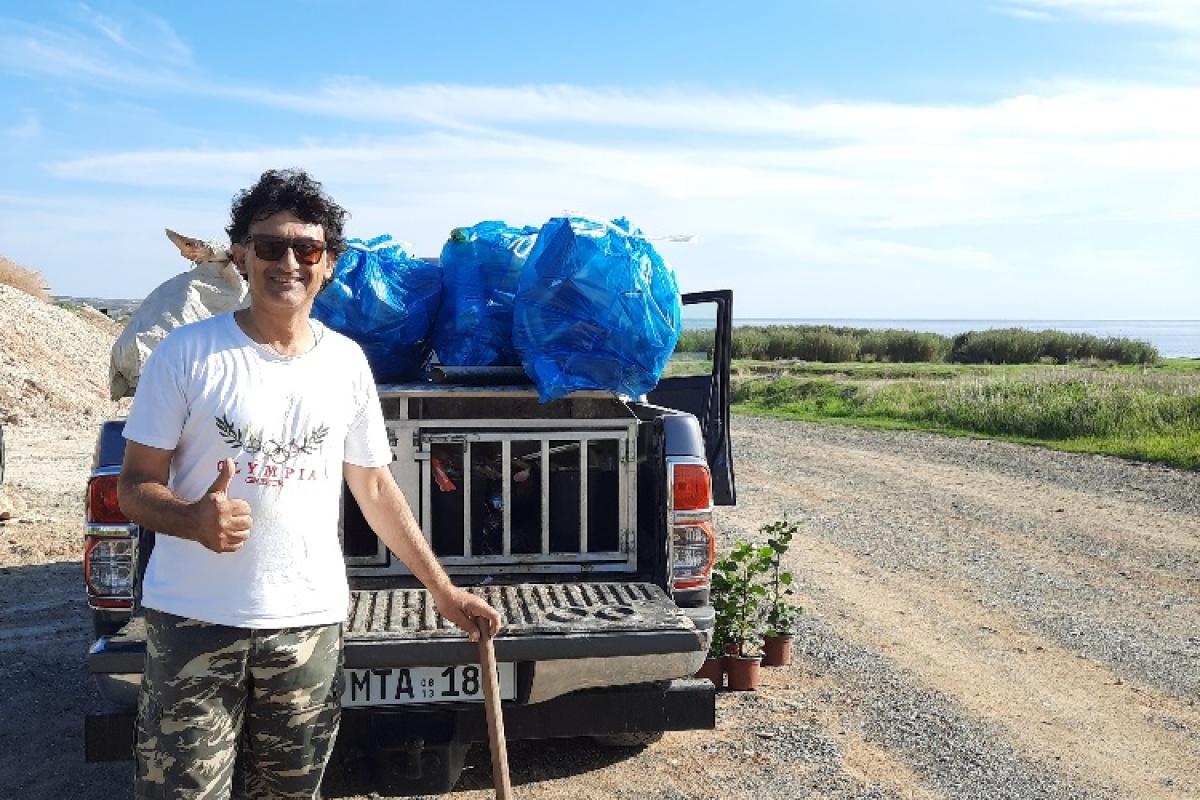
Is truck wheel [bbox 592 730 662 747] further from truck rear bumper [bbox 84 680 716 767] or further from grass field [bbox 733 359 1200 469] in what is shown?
grass field [bbox 733 359 1200 469]

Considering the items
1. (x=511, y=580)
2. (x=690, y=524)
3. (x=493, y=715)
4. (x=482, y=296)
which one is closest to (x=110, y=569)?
(x=511, y=580)

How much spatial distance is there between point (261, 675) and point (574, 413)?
82.7 inches

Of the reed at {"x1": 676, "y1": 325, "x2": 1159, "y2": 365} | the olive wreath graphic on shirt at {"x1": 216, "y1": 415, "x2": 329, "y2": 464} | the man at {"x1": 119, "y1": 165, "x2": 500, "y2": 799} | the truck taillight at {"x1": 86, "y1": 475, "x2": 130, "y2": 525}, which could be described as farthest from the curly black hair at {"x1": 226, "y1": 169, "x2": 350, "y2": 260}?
the reed at {"x1": 676, "y1": 325, "x2": 1159, "y2": 365}

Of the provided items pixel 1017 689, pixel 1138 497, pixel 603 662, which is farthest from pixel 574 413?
pixel 1138 497

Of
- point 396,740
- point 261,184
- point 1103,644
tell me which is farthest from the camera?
point 1103,644

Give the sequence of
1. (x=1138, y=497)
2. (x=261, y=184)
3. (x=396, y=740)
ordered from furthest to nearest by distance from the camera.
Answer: (x=1138, y=497) → (x=396, y=740) → (x=261, y=184)

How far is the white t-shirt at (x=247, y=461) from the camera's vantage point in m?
2.73

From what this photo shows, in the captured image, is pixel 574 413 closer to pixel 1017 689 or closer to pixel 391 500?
Result: pixel 391 500

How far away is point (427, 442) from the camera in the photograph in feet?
14.7

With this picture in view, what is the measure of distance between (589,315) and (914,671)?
9.62 ft

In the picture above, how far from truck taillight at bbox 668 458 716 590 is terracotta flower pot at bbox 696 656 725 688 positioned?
144 cm

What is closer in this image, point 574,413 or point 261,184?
point 261,184

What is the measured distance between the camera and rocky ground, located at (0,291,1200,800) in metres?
4.79

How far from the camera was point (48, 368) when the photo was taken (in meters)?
22.7
